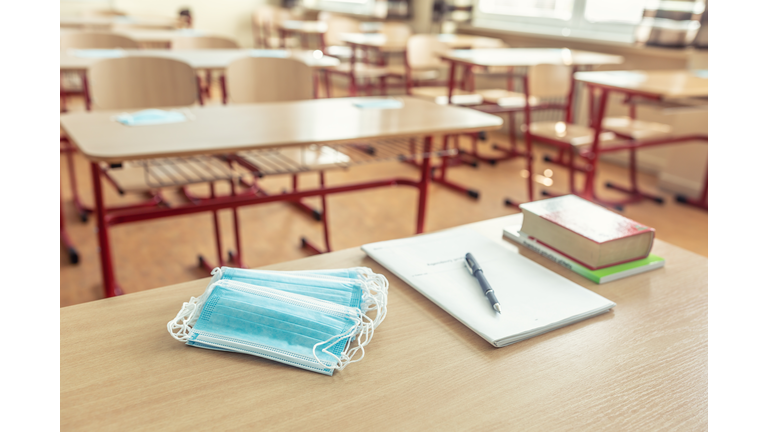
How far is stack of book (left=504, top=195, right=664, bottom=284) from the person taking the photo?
91 centimetres

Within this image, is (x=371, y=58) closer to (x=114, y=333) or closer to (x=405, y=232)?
(x=405, y=232)

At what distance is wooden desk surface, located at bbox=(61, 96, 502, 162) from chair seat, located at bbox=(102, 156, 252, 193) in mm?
229

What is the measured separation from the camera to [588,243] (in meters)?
0.91

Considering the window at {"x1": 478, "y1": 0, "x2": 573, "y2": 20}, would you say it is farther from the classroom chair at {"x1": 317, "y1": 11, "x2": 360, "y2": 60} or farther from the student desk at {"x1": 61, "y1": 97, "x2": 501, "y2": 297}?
the student desk at {"x1": 61, "y1": 97, "x2": 501, "y2": 297}

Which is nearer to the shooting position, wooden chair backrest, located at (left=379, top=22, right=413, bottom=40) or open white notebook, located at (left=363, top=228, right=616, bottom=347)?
open white notebook, located at (left=363, top=228, right=616, bottom=347)

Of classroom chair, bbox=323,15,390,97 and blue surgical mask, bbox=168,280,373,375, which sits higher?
classroom chair, bbox=323,15,390,97

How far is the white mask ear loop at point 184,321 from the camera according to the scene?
2.21 feet

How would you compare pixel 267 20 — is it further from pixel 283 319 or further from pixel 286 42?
pixel 283 319

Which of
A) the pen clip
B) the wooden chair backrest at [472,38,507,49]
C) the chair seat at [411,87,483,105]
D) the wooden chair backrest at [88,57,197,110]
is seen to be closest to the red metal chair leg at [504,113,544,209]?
the chair seat at [411,87,483,105]

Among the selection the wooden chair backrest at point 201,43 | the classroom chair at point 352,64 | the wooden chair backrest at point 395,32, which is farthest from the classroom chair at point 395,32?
the wooden chair backrest at point 201,43

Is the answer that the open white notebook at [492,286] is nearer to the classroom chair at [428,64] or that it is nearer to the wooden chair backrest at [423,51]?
the classroom chair at [428,64]

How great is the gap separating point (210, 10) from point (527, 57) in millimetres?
5812

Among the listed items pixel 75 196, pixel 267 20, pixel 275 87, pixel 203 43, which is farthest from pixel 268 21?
pixel 275 87

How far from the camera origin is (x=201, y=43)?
141 inches
